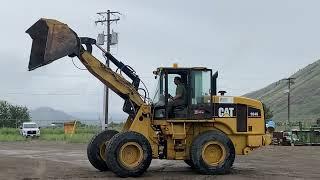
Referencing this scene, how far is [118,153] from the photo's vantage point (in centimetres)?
1540

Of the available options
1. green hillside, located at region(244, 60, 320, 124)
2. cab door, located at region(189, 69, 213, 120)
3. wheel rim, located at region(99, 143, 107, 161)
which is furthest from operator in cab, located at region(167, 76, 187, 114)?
green hillside, located at region(244, 60, 320, 124)

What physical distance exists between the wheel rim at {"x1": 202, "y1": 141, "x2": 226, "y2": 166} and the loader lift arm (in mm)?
2202

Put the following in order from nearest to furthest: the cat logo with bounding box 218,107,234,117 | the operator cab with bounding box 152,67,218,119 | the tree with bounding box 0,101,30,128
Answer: the operator cab with bounding box 152,67,218,119
the cat logo with bounding box 218,107,234,117
the tree with bounding box 0,101,30,128

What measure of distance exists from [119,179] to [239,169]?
4.61 m

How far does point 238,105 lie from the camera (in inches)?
672

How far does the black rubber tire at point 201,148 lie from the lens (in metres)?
16.0

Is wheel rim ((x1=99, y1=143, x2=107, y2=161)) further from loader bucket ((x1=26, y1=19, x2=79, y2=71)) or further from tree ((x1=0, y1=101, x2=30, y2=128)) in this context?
tree ((x1=0, y1=101, x2=30, y2=128))

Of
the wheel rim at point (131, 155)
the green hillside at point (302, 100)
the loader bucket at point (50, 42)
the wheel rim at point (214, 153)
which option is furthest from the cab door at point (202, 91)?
the green hillside at point (302, 100)

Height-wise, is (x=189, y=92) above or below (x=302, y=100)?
below

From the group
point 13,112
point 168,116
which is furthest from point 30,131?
point 13,112

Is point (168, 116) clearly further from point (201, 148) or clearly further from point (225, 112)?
point (225, 112)

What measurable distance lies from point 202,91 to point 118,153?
296cm

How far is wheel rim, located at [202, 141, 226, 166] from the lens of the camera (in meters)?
16.2

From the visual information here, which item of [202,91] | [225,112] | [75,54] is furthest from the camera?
[225,112]
